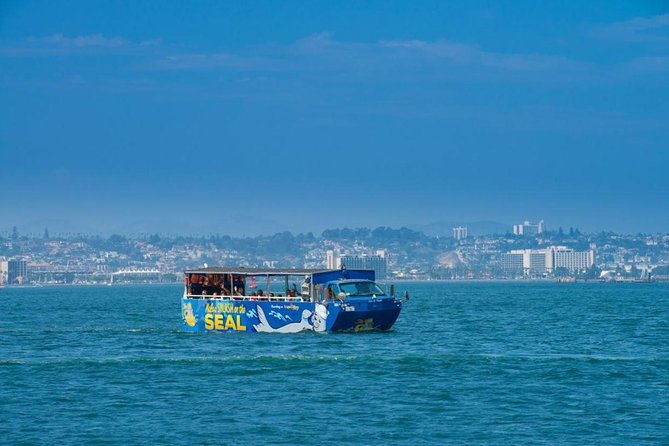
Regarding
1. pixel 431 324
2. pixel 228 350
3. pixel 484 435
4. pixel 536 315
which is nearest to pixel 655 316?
pixel 536 315

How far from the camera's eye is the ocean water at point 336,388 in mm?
34406

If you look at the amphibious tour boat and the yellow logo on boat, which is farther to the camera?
the yellow logo on boat

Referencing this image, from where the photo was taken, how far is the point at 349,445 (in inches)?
1282

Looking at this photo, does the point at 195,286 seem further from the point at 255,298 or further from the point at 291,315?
the point at 291,315

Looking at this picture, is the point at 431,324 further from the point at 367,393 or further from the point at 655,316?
the point at 367,393

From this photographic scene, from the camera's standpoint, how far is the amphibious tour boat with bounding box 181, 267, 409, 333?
62.7 meters

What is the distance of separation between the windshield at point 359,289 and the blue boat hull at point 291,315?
88 cm

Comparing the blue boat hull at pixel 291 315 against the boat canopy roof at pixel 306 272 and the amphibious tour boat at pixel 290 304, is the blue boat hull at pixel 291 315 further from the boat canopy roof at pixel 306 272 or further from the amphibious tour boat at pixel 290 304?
the boat canopy roof at pixel 306 272

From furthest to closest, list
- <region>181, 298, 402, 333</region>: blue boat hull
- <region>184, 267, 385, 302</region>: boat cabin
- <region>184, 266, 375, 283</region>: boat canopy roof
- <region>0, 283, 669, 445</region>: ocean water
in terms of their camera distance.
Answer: <region>184, 266, 375, 283</region>: boat canopy roof
<region>184, 267, 385, 302</region>: boat cabin
<region>181, 298, 402, 333</region>: blue boat hull
<region>0, 283, 669, 445</region>: ocean water

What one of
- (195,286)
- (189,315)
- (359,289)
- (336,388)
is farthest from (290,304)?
(336,388)

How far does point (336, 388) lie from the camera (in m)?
43.0

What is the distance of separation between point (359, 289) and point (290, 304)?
354cm

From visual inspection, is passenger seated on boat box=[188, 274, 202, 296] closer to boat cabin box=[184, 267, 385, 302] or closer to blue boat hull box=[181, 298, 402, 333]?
boat cabin box=[184, 267, 385, 302]

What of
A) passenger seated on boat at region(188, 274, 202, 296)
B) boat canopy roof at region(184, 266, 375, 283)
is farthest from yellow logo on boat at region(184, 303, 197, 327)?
boat canopy roof at region(184, 266, 375, 283)
